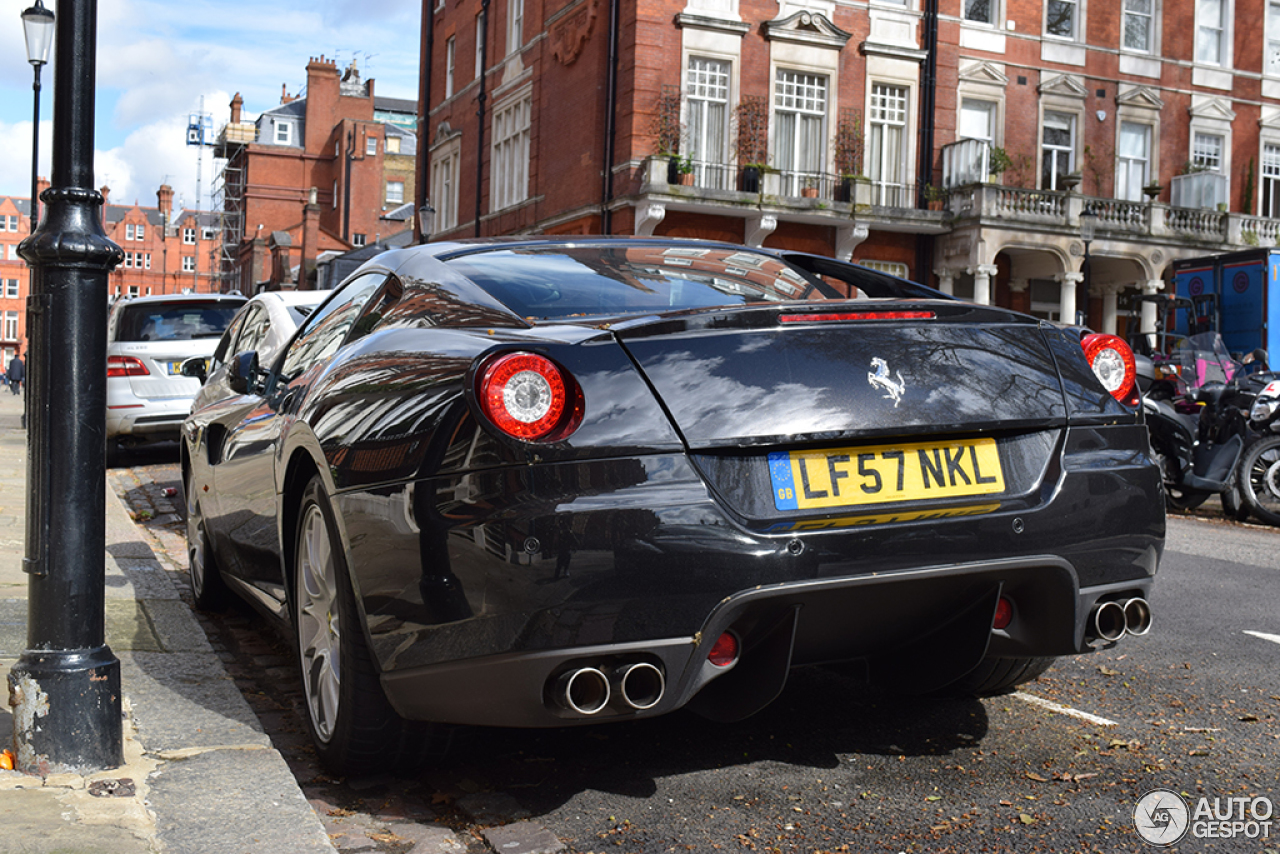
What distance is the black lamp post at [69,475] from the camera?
3.04 metres

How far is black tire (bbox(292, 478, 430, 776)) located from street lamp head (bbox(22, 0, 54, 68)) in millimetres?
15279

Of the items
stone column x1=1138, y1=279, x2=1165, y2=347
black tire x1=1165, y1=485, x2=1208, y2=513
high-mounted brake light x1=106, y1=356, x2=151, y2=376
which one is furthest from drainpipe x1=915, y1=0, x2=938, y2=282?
high-mounted brake light x1=106, y1=356, x2=151, y2=376

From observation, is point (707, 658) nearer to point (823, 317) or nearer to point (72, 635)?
point (823, 317)

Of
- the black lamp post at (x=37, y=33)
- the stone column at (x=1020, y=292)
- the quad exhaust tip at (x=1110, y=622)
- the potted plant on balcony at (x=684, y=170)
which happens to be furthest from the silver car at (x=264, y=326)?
the stone column at (x=1020, y=292)

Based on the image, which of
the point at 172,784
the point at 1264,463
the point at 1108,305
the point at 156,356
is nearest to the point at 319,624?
the point at 172,784

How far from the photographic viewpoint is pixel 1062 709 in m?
3.95

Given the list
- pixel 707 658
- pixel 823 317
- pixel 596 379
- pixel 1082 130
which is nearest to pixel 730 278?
pixel 823 317

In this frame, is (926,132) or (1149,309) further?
(1149,309)

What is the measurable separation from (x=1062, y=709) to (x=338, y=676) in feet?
7.32

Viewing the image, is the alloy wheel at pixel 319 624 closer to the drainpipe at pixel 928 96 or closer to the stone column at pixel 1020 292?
the drainpipe at pixel 928 96

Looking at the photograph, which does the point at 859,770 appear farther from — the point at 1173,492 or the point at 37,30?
the point at 37,30

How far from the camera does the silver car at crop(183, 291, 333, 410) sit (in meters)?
8.08

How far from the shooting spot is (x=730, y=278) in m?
3.78

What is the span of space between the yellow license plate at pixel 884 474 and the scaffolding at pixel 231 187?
73597 millimetres
